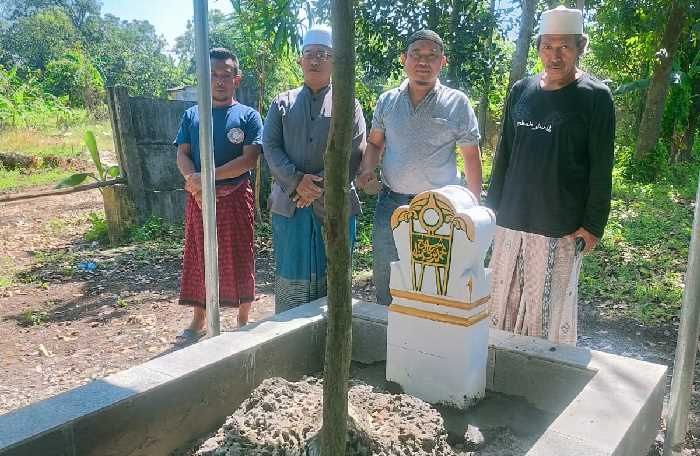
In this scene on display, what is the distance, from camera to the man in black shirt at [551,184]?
2.45m

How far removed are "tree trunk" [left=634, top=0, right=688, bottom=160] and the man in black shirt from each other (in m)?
6.88

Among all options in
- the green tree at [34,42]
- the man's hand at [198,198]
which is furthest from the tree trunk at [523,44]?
the green tree at [34,42]

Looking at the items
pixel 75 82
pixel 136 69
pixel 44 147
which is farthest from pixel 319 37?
pixel 136 69

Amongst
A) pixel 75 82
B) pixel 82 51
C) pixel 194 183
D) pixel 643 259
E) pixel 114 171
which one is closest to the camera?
pixel 194 183

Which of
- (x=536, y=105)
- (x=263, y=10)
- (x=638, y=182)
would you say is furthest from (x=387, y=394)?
(x=638, y=182)

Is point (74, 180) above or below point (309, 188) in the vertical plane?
below

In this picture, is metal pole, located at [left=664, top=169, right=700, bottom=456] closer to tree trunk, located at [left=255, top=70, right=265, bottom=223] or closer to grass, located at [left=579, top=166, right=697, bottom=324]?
grass, located at [left=579, top=166, right=697, bottom=324]

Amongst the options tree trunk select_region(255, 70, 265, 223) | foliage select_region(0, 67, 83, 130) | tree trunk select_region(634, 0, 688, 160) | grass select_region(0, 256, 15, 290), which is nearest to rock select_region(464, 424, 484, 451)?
grass select_region(0, 256, 15, 290)

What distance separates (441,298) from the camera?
88.4 inches

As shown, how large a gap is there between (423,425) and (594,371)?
653mm

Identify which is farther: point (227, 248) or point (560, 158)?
point (227, 248)

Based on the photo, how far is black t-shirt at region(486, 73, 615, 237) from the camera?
8.04 ft

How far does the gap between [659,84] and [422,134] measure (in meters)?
7.88

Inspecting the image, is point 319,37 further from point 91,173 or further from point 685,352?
point 91,173
